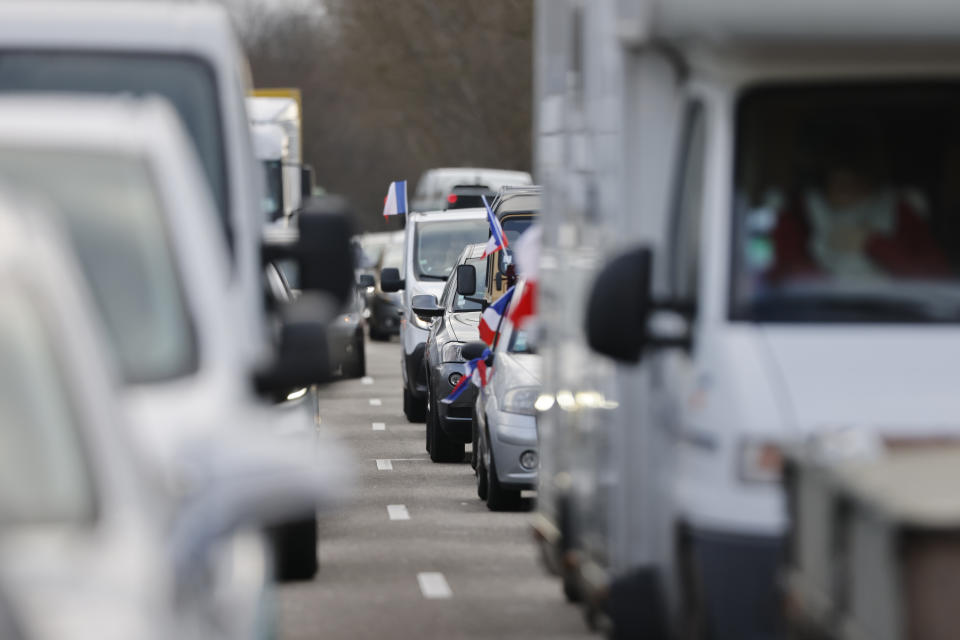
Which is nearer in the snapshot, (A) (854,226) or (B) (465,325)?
(A) (854,226)

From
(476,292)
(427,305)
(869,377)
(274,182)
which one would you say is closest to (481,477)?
(427,305)

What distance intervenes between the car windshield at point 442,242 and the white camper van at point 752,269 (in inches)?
578

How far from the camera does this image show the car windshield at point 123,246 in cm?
514

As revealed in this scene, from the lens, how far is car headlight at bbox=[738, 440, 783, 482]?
18.2 feet

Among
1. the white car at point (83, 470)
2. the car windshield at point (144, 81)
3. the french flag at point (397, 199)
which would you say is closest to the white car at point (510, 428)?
the car windshield at point (144, 81)

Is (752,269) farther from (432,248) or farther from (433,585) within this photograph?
(432,248)

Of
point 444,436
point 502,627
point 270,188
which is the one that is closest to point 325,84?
point 270,188

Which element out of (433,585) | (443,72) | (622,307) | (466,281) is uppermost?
(443,72)

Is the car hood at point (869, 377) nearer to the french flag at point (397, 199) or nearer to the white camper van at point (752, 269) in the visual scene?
the white camper van at point (752, 269)

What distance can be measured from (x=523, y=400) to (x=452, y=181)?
93.6ft

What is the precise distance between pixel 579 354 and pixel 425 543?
13.4 feet

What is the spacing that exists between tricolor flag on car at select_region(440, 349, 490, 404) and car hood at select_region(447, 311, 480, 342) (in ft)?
1.52

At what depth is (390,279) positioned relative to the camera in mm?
21438

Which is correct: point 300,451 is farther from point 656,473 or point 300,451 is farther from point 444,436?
point 444,436
